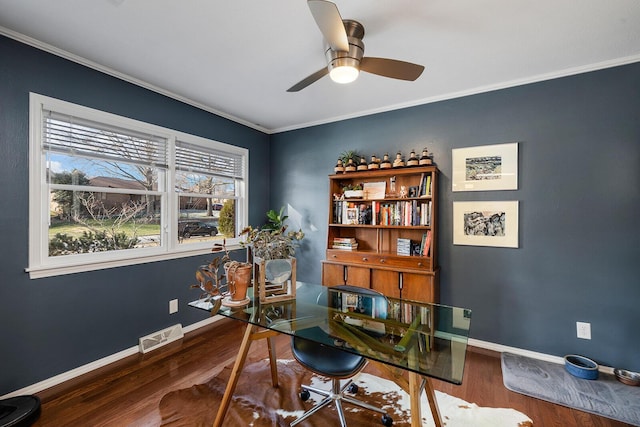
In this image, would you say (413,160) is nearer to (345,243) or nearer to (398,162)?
(398,162)

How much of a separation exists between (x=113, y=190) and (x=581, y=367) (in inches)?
168

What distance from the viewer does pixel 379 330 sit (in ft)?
4.88

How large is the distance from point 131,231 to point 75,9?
5.87 feet

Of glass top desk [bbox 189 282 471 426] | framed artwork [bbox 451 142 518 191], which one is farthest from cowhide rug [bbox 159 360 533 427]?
framed artwork [bbox 451 142 518 191]

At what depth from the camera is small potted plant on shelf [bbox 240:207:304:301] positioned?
171 cm

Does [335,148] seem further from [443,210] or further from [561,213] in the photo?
[561,213]

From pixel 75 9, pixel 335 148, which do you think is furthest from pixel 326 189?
pixel 75 9

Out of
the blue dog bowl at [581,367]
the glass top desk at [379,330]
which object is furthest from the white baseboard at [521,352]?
the glass top desk at [379,330]

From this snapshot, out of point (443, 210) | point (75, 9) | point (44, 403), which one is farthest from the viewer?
point (443, 210)

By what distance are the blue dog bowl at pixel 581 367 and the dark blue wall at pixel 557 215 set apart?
93 mm

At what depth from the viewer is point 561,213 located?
2496mm

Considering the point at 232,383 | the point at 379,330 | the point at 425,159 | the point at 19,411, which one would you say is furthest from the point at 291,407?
the point at 425,159

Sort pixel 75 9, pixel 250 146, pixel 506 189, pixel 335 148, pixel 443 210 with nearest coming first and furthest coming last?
pixel 75 9 < pixel 506 189 < pixel 443 210 < pixel 335 148 < pixel 250 146

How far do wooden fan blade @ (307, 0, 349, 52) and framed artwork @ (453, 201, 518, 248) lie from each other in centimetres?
204
